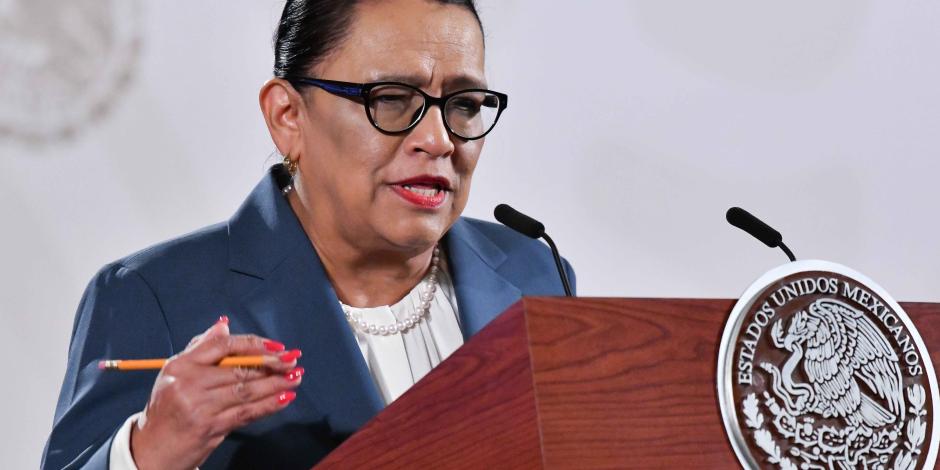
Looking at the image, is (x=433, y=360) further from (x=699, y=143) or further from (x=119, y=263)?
(x=699, y=143)

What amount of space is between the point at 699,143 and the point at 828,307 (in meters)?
1.57

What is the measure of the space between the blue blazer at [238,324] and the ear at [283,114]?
0.07 m

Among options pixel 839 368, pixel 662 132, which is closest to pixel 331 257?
pixel 839 368

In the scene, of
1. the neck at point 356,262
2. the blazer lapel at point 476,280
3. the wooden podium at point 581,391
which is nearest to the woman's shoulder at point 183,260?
the neck at point 356,262

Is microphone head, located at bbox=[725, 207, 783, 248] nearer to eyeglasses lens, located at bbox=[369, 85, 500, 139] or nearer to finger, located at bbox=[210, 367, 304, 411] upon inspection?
eyeglasses lens, located at bbox=[369, 85, 500, 139]

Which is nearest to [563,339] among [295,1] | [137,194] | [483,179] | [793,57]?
[295,1]

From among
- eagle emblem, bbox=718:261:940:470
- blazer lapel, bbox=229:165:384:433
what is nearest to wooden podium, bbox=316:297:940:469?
eagle emblem, bbox=718:261:940:470

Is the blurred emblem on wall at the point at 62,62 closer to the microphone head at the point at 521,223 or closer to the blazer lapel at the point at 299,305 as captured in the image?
the blazer lapel at the point at 299,305

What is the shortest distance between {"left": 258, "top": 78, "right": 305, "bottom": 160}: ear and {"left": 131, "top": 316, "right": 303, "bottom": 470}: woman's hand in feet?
2.15

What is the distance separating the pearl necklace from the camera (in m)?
1.79

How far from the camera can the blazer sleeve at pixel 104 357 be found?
1.55 m

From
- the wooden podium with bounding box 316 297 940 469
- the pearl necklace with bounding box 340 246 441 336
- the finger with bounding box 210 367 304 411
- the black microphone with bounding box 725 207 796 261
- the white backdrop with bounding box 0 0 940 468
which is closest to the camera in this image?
the wooden podium with bounding box 316 297 940 469

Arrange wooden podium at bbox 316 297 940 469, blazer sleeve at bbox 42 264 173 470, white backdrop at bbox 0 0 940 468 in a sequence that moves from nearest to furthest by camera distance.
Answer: wooden podium at bbox 316 297 940 469, blazer sleeve at bbox 42 264 173 470, white backdrop at bbox 0 0 940 468

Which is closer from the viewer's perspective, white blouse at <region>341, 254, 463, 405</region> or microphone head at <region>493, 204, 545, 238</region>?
microphone head at <region>493, 204, 545, 238</region>
